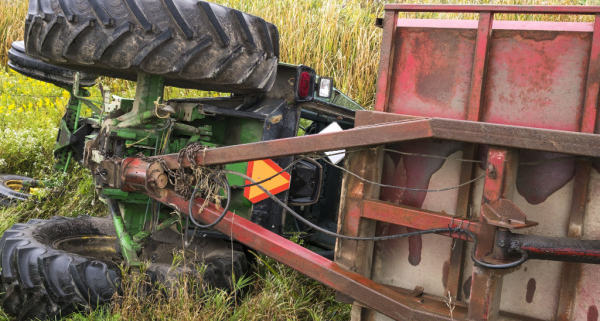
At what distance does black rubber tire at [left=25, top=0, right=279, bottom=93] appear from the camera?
121 inches

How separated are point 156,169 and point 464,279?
167 cm

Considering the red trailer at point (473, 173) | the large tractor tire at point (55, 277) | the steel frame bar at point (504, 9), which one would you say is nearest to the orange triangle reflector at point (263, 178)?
the large tractor tire at point (55, 277)

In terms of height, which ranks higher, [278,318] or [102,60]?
[102,60]

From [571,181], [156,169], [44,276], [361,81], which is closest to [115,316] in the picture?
[44,276]

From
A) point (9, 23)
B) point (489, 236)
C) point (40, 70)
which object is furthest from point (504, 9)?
point (9, 23)

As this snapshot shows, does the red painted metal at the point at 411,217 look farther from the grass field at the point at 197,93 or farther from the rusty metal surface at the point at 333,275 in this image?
the grass field at the point at 197,93

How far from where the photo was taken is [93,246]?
425cm

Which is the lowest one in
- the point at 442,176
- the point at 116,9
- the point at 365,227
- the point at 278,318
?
the point at 278,318

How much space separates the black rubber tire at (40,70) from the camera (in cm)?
498

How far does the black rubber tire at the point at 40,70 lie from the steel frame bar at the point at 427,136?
2.57 m

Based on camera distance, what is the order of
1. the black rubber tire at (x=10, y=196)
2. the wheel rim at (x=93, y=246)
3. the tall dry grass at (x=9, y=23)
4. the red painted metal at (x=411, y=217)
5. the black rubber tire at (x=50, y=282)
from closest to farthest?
the red painted metal at (x=411, y=217), the black rubber tire at (x=50, y=282), the wheel rim at (x=93, y=246), the black rubber tire at (x=10, y=196), the tall dry grass at (x=9, y=23)

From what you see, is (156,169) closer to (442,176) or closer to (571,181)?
(442,176)

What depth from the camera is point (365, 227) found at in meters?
2.88

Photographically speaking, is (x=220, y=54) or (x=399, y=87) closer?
(x=399, y=87)
